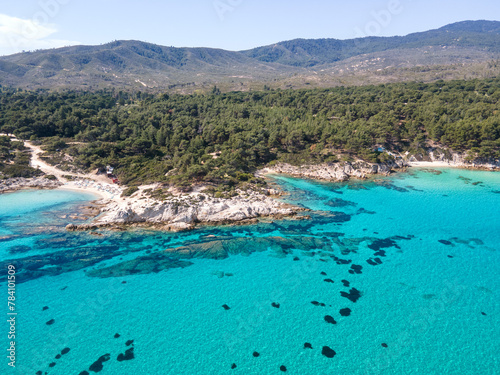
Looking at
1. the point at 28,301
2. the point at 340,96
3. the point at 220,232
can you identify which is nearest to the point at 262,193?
the point at 220,232

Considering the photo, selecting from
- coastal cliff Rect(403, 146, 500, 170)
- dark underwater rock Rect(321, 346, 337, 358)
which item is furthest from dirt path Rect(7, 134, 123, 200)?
coastal cliff Rect(403, 146, 500, 170)

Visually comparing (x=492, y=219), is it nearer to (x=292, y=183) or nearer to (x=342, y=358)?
(x=292, y=183)

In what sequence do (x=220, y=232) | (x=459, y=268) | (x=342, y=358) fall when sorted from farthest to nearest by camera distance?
1. (x=220, y=232)
2. (x=459, y=268)
3. (x=342, y=358)

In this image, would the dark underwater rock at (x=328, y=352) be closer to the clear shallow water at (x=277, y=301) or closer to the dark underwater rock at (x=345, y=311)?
the clear shallow water at (x=277, y=301)

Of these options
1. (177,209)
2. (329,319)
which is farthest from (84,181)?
(329,319)

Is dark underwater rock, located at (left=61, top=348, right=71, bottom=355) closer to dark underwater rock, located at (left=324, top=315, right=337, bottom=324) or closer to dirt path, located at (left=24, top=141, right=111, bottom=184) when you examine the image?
dark underwater rock, located at (left=324, top=315, right=337, bottom=324)

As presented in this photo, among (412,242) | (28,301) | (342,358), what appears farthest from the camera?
(412,242)

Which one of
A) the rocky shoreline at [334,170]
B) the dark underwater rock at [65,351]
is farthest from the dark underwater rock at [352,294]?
the rocky shoreline at [334,170]
